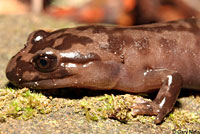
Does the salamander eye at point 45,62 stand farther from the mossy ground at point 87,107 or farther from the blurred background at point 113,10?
the blurred background at point 113,10

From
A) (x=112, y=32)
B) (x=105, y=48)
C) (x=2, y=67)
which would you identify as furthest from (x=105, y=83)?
(x=2, y=67)

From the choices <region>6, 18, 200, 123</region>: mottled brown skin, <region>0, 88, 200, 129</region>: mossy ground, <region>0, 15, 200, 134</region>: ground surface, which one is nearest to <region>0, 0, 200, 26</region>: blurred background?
<region>6, 18, 200, 123</region>: mottled brown skin

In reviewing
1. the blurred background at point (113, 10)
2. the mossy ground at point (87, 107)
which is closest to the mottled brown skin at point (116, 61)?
the mossy ground at point (87, 107)

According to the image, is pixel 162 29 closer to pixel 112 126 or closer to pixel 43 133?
pixel 112 126

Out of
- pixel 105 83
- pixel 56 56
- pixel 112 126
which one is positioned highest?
pixel 56 56

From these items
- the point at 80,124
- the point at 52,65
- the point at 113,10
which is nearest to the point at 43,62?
the point at 52,65
